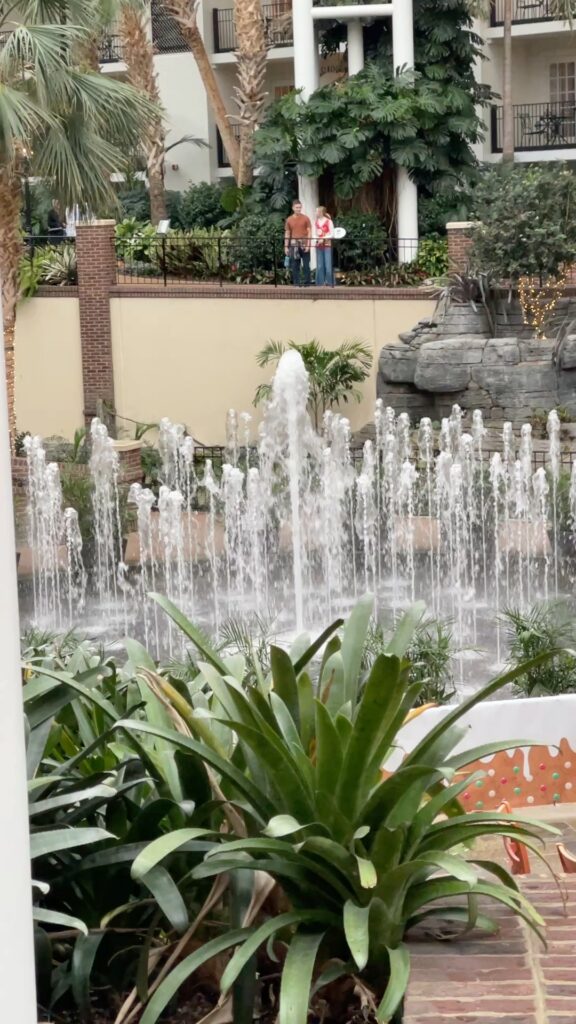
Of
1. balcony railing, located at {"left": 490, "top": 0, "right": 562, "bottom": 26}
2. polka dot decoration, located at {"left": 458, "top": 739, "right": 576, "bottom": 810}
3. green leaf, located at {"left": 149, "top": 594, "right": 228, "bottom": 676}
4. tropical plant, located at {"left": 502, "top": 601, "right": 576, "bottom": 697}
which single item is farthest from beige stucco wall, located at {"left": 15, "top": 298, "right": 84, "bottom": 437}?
green leaf, located at {"left": 149, "top": 594, "right": 228, "bottom": 676}

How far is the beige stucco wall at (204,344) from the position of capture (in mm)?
21844

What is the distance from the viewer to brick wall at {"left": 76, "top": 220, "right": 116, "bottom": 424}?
73.8 ft

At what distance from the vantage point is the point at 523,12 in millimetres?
27812

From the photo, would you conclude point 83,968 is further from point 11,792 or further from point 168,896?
point 11,792

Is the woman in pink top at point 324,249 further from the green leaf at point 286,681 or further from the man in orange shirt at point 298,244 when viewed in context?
the green leaf at point 286,681

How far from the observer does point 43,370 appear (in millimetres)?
23422

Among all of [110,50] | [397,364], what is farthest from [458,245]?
[110,50]

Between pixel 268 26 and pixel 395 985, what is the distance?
2867 centimetres

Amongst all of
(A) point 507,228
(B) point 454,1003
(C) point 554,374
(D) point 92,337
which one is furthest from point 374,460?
(B) point 454,1003

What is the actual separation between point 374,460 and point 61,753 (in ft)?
47.5

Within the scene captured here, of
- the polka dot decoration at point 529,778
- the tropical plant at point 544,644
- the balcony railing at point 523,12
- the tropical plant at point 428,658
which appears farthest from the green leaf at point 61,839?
the balcony railing at point 523,12

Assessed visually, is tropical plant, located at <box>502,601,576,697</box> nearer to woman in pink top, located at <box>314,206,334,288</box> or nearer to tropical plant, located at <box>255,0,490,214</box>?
woman in pink top, located at <box>314,206,334,288</box>

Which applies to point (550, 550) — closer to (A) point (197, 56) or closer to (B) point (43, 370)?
(B) point (43, 370)

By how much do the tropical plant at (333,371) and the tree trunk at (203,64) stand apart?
7.04 meters
